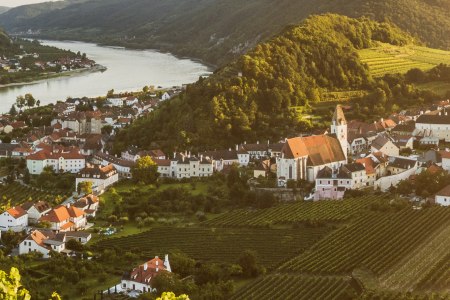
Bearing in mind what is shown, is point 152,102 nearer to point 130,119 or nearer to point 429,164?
point 130,119

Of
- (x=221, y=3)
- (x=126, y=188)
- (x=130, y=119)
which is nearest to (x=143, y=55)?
(x=221, y=3)

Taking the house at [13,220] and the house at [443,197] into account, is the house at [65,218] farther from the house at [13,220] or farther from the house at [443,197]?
the house at [443,197]

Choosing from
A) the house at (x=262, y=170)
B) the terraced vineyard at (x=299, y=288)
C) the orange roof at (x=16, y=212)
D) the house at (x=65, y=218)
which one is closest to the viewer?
the terraced vineyard at (x=299, y=288)

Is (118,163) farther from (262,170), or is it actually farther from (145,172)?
(262,170)

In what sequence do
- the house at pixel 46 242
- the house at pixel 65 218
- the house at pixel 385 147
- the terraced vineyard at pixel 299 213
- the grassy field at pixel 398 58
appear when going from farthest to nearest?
the grassy field at pixel 398 58 → the house at pixel 385 147 → the house at pixel 65 218 → the terraced vineyard at pixel 299 213 → the house at pixel 46 242

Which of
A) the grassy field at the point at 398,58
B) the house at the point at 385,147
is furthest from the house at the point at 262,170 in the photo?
the grassy field at the point at 398,58
